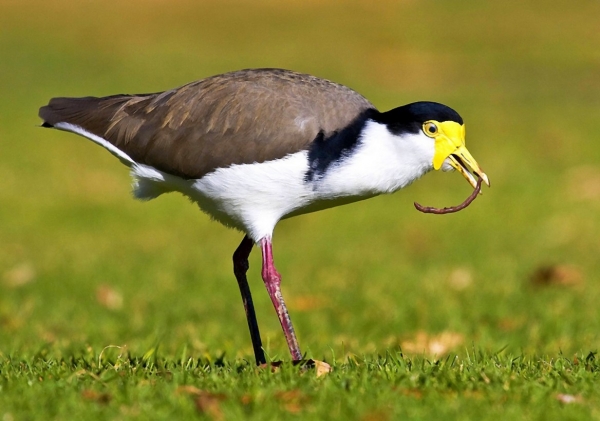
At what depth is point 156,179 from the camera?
5824 mm

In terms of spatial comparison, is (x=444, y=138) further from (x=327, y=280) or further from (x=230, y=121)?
(x=327, y=280)

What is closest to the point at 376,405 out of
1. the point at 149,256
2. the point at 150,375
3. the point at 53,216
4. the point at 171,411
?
the point at 171,411

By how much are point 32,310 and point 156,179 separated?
118 inches

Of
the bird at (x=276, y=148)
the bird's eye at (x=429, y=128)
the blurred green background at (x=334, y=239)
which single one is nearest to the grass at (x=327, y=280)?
the blurred green background at (x=334, y=239)

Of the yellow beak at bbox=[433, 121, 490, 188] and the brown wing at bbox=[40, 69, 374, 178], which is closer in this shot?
the yellow beak at bbox=[433, 121, 490, 188]

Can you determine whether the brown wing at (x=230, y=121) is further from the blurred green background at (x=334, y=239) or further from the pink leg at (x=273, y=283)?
the blurred green background at (x=334, y=239)

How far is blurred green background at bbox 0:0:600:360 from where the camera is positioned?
25.1 ft

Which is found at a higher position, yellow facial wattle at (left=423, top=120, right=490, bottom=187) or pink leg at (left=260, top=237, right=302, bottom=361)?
yellow facial wattle at (left=423, top=120, right=490, bottom=187)

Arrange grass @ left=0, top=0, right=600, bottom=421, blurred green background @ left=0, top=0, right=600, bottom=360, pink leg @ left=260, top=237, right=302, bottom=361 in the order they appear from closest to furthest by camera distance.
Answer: grass @ left=0, top=0, right=600, bottom=421
pink leg @ left=260, top=237, right=302, bottom=361
blurred green background @ left=0, top=0, right=600, bottom=360

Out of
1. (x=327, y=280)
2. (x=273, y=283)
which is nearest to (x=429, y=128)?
(x=273, y=283)

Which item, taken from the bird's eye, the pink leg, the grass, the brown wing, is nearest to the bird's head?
the bird's eye

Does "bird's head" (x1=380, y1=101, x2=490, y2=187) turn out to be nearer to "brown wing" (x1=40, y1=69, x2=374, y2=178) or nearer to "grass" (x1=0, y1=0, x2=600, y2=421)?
"brown wing" (x1=40, y1=69, x2=374, y2=178)

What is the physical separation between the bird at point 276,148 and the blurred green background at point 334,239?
1268mm

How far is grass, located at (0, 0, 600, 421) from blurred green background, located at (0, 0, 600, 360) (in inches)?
1.6
